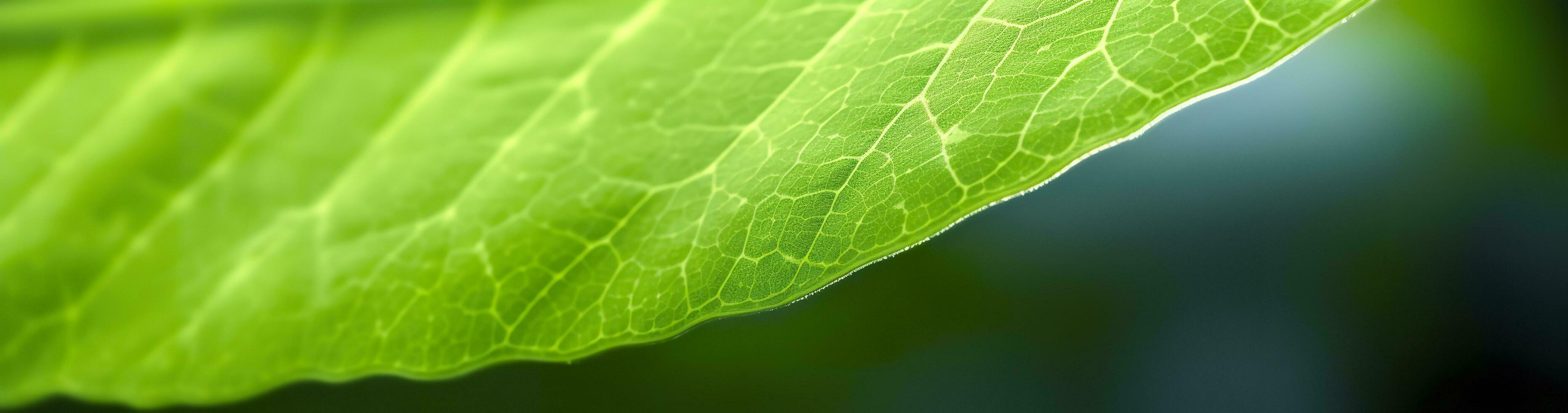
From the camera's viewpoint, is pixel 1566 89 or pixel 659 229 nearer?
pixel 659 229

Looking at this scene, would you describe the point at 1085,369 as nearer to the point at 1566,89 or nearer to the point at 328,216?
the point at 1566,89

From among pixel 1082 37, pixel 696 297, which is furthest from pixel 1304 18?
pixel 696 297

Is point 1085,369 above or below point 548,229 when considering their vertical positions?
below

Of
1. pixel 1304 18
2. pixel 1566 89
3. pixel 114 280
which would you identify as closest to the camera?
pixel 1304 18

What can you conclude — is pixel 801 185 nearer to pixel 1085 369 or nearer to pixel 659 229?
pixel 659 229

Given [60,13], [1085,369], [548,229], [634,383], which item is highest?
[60,13]

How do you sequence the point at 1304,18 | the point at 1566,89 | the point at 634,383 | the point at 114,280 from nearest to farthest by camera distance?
the point at 1304,18
the point at 114,280
the point at 1566,89
the point at 634,383
